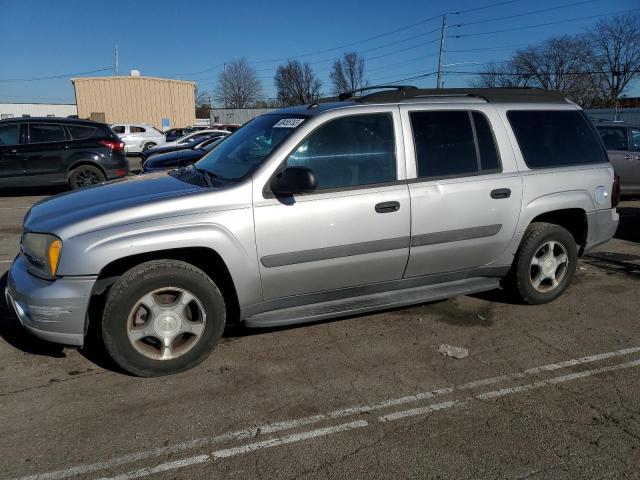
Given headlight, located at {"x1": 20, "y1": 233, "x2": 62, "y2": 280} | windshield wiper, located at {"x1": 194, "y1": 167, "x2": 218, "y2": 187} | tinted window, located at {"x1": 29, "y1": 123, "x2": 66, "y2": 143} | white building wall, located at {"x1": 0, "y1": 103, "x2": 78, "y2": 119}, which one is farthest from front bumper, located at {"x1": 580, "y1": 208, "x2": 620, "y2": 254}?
white building wall, located at {"x1": 0, "y1": 103, "x2": 78, "y2": 119}

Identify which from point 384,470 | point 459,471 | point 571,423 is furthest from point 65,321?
point 571,423

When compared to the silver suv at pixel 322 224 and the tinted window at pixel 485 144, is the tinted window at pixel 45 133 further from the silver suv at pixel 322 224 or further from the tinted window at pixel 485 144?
the tinted window at pixel 485 144

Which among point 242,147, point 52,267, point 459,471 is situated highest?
point 242,147

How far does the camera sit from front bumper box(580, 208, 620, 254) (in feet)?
16.5

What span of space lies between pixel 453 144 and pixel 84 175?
9752 millimetres

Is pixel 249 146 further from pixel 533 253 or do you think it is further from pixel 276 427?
pixel 533 253

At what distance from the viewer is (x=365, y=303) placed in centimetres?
412

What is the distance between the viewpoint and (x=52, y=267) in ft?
11.1

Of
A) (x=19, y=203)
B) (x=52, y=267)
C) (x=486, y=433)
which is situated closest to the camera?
(x=486, y=433)

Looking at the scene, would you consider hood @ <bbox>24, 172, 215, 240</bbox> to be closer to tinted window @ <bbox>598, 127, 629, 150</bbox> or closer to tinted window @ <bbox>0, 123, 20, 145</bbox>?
tinted window @ <bbox>0, 123, 20, 145</bbox>

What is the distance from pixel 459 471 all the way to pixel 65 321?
2.48 meters

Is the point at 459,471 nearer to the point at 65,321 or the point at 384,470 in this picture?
the point at 384,470

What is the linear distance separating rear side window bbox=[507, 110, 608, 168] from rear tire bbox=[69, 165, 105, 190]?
9691mm

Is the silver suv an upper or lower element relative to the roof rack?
lower
